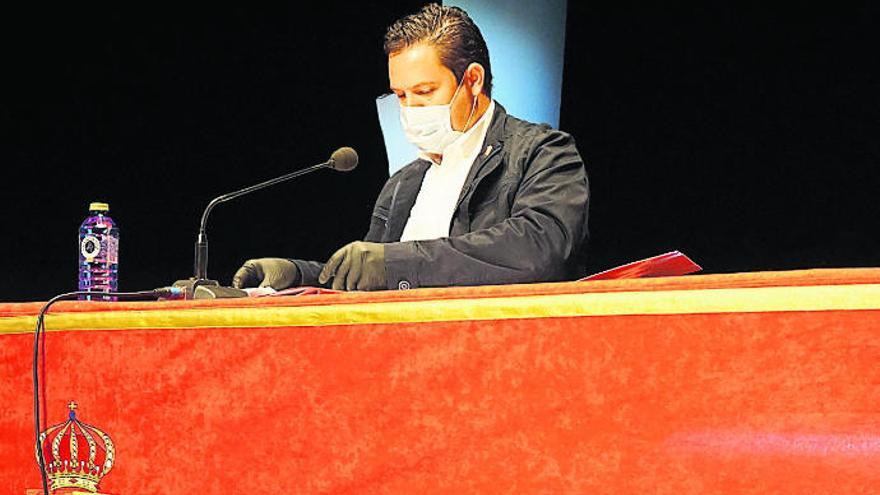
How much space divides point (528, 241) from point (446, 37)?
0.50 meters

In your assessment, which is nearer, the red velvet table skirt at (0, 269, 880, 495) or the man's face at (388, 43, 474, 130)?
the red velvet table skirt at (0, 269, 880, 495)

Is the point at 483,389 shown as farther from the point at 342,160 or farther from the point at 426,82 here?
the point at 426,82

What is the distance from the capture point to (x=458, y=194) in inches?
73.8

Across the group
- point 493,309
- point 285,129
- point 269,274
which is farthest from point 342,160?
point 285,129

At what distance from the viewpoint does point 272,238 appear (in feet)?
8.86

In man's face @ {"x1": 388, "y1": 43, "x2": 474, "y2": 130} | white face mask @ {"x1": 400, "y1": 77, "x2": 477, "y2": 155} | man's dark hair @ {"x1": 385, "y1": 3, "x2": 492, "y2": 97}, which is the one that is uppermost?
man's dark hair @ {"x1": 385, "y1": 3, "x2": 492, "y2": 97}

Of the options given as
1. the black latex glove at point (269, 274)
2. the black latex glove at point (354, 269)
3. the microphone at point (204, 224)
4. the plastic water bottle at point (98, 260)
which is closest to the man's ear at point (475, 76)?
the microphone at point (204, 224)

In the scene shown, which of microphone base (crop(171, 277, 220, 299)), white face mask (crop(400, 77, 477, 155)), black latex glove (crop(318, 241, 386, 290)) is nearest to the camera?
microphone base (crop(171, 277, 220, 299))

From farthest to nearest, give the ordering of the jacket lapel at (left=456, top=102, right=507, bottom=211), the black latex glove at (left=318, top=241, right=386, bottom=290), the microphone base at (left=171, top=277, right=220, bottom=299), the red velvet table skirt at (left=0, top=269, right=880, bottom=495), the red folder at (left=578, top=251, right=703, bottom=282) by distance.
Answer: the jacket lapel at (left=456, top=102, right=507, bottom=211), the black latex glove at (left=318, top=241, right=386, bottom=290), the microphone base at (left=171, top=277, right=220, bottom=299), the red folder at (left=578, top=251, right=703, bottom=282), the red velvet table skirt at (left=0, top=269, right=880, bottom=495)

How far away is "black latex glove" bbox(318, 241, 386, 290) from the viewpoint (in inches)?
53.1

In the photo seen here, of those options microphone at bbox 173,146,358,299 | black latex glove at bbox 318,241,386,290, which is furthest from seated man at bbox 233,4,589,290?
microphone at bbox 173,146,358,299

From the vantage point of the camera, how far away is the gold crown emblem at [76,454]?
979 millimetres

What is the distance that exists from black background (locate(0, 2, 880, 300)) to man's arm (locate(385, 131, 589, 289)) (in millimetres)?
464

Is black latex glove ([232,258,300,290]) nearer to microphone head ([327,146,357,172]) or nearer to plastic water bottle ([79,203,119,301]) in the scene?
microphone head ([327,146,357,172])
